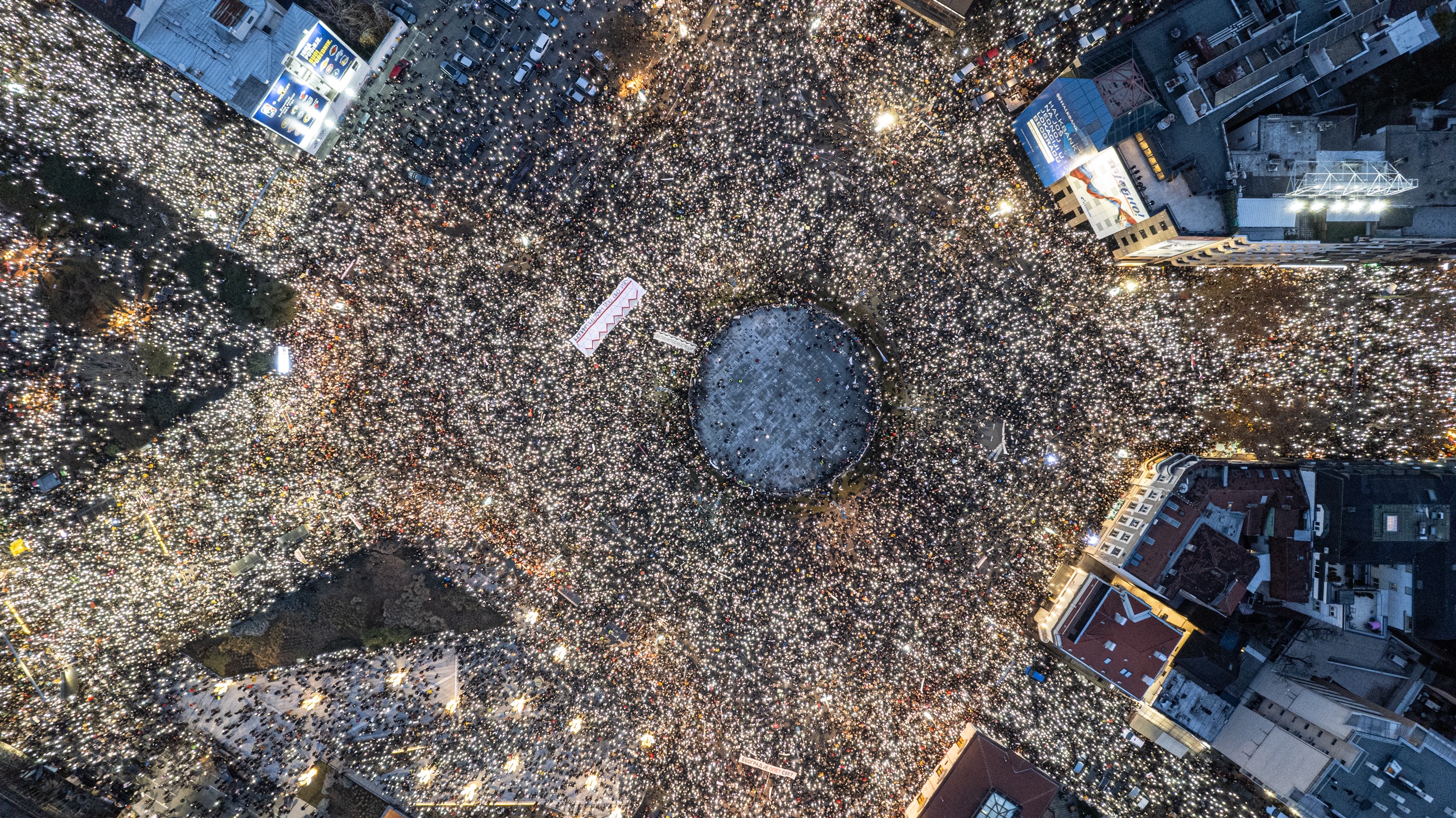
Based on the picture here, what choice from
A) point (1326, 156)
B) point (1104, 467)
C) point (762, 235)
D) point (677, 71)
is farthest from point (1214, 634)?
point (677, 71)

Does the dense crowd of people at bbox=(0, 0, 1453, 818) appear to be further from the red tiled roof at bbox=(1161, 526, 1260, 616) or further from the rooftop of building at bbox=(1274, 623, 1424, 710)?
the rooftop of building at bbox=(1274, 623, 1424, 710)

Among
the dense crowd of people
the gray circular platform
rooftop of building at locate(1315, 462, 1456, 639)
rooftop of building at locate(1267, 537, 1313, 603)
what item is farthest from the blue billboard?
rooftop of building at locate(1267, 537, 1313, 603)

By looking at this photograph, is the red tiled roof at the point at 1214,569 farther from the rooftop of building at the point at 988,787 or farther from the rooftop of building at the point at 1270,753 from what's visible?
the rooftop of building at the point at 988,787

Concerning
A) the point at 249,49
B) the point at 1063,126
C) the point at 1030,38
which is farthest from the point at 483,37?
the point at 1063,126

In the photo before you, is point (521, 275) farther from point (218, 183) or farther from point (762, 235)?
point (218, 183)

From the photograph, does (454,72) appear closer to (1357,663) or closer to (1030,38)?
(1030,38)

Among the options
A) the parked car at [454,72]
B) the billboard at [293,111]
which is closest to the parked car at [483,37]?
the parked car at [454,72]
